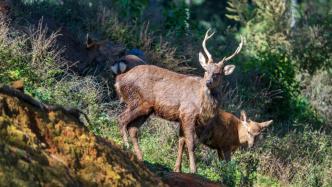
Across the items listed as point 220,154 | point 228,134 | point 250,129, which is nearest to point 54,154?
point 220,154

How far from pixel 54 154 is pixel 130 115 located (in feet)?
19.4

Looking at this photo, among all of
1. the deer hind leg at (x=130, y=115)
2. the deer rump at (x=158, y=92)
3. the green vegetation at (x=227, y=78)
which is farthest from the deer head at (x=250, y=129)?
the deer hind leg at (x=130, y=115)

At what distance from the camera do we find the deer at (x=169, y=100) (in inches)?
511

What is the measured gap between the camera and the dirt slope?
6.43m

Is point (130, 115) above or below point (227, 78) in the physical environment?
above

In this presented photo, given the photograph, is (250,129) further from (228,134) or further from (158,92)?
(158,92)

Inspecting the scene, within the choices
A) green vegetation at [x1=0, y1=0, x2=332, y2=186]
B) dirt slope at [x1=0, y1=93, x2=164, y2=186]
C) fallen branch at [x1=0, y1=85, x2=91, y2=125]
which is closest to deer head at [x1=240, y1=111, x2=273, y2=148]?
green vegetation at [x1=0, y1=0, x2=332, y2=186]

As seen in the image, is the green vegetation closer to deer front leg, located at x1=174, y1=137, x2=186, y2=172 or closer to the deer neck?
deer front leg, located at x1=174, y1=137, x2=186, y2=172

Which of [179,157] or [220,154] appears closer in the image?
[179,157]

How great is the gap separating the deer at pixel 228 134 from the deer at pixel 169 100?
0.47 metres

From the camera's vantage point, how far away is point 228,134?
14.5m

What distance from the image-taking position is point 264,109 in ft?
63.2

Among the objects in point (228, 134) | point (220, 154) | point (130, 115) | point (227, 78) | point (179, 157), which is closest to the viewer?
point (179, 157)

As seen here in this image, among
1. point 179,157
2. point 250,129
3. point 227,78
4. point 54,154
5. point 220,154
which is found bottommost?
point 227,78
